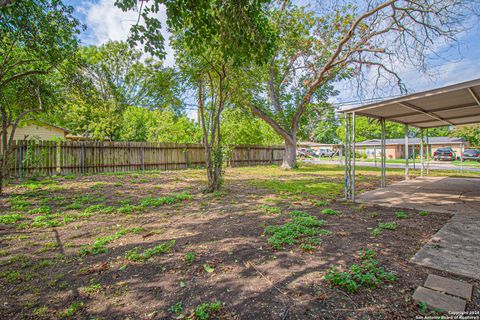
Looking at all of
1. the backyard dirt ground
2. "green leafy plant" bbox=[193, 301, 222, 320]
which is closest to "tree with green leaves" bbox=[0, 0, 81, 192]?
the backyard dirt ground

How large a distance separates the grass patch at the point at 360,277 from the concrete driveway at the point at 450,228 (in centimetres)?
58

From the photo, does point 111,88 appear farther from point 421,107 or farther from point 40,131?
point 421,107

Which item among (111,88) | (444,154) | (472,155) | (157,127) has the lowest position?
(472,155)

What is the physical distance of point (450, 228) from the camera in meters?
3.42

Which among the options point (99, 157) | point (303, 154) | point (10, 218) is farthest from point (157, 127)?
point (303, 154)

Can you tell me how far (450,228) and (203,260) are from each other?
12.1ft

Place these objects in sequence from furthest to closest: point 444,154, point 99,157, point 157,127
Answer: point 444,154, point 157,127, point 99,157

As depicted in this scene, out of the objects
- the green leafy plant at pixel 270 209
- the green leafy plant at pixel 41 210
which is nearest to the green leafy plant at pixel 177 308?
the green leafy plant at pixel 270 209

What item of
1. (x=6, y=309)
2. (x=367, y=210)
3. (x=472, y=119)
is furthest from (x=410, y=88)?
(x=6, y=309)

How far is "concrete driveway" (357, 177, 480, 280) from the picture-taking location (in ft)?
7.77

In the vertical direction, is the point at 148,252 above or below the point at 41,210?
below

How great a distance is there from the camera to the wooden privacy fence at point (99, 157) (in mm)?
8789

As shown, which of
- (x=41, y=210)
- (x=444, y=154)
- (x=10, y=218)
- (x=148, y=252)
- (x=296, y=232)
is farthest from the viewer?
(x=444, y=154)

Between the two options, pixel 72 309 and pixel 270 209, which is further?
pixel 270 209
